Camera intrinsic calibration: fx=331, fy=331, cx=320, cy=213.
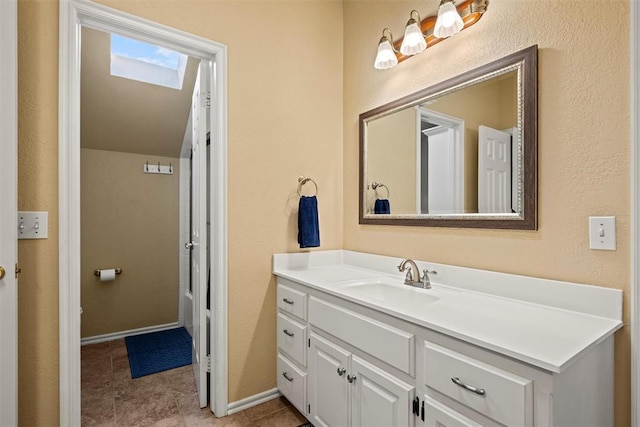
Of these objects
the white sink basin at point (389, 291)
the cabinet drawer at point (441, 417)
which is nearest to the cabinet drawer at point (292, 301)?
the white sink basin at point (389, 291)

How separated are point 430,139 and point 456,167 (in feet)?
0.75

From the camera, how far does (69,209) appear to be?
1469 millimetres

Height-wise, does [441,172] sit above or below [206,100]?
below

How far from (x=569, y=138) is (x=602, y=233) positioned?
1.21ft

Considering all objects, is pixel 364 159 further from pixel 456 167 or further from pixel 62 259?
pixel 62 259

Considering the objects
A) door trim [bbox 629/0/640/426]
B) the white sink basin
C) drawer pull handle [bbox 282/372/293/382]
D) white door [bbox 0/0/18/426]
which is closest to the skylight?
white door [bbox 0/0/18/426]

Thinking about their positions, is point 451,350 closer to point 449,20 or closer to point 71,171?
point 449,20

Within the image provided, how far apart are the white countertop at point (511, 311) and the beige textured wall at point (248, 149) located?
1.44 feet

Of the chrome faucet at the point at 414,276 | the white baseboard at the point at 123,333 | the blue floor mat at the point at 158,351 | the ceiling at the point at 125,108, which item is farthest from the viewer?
the white baseboard at the point at 123,333

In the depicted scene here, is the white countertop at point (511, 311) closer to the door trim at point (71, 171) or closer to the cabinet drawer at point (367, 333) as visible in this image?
the cabinet drawer at point (367, 333)

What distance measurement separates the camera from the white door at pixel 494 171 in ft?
4.78

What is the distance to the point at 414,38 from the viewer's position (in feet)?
5.67

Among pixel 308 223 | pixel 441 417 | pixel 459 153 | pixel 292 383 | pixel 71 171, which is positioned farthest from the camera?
pixel 308 223

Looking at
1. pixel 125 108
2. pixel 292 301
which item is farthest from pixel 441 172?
pixel 125 108
